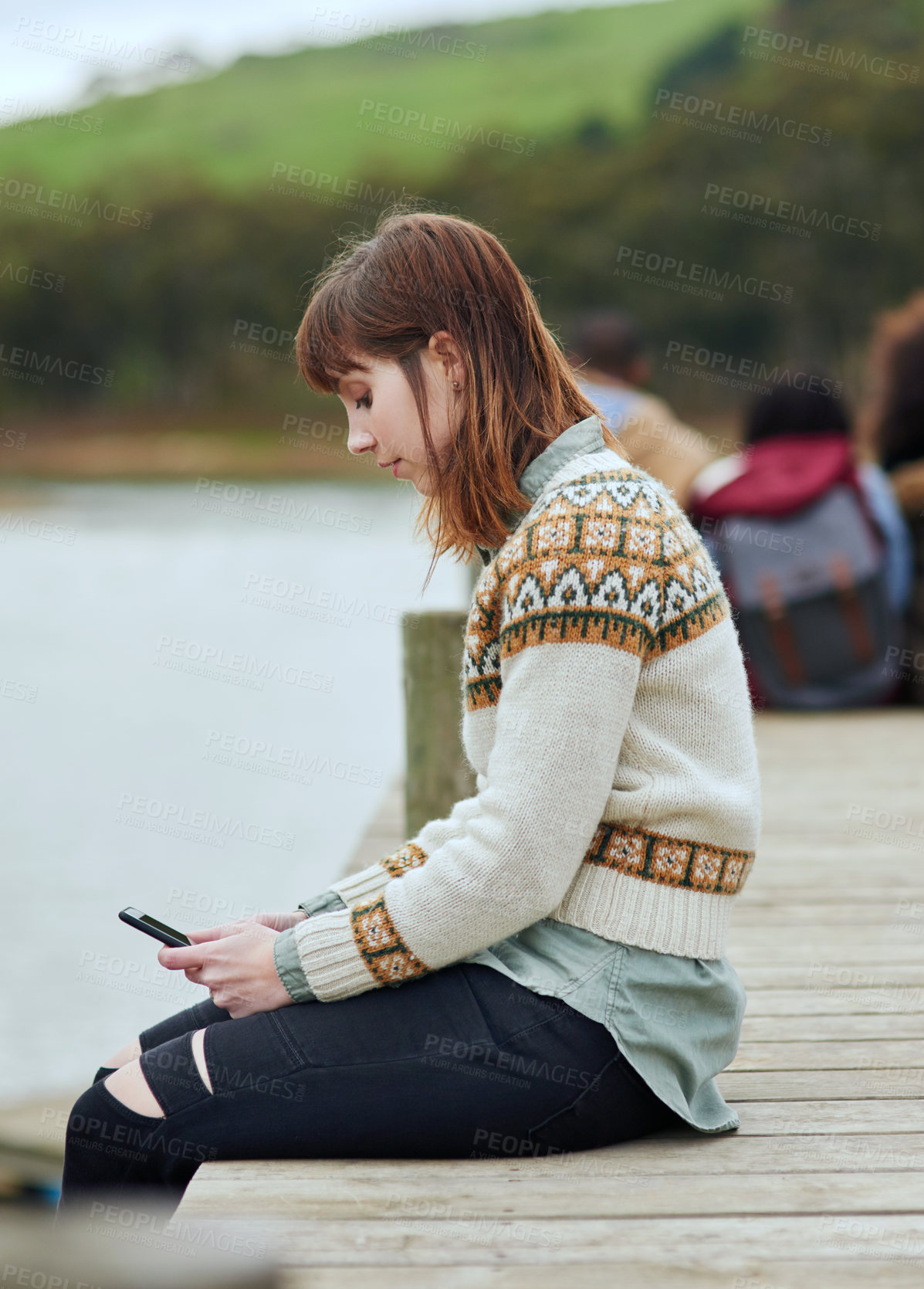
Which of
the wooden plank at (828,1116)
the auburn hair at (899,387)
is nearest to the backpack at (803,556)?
the auburn hair at (899,387)

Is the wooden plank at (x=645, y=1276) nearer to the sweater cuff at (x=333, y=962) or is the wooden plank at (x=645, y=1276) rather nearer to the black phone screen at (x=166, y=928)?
the sweater cuff at (x=333, y=962)

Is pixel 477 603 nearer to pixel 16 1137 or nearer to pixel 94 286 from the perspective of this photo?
pixel 16 1137

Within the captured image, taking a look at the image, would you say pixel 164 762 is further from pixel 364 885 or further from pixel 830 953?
pixel 364 885

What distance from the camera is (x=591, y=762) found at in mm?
1538

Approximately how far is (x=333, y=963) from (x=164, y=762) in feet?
19.5

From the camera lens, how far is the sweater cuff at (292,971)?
5.28 ft

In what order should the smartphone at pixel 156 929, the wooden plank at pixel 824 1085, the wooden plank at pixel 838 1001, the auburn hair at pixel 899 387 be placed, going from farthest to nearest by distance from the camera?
the auburn hair at pixel 899 387 → the wooden plank at pixel 838 1001 → the wooden plank at pixel 824 1085 → the smartphone at pixel 156 929

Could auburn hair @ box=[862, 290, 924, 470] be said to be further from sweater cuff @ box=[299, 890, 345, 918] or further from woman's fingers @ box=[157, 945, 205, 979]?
woman's fingers @ box=[157, 945, 205, 979]

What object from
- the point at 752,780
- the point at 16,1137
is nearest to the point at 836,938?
the point at 752,780

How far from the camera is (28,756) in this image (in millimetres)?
7820

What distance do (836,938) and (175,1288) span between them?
2283 mm

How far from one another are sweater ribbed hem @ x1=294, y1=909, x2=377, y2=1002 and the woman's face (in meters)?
0.51

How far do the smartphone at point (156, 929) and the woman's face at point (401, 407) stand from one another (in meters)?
0.59

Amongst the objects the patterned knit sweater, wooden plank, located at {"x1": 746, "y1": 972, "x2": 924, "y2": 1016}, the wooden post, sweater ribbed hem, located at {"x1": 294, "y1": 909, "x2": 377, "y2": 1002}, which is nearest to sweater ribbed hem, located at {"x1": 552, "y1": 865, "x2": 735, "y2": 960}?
the patterned knit sweater
